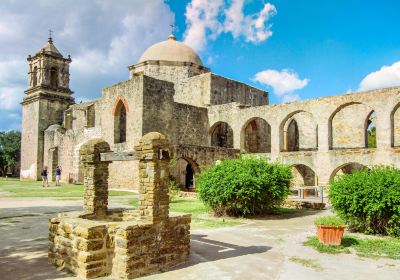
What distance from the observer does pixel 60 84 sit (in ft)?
108

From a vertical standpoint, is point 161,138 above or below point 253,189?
above

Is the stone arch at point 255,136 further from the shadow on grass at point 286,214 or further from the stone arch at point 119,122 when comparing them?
the shadow on grass at point 286,214

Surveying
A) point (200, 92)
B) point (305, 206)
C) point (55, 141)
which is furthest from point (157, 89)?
point (55, 141)

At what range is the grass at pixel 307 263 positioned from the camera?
5758mm

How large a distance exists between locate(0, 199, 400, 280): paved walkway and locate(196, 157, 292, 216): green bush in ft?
5.15

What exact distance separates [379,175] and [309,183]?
15252 millimetres

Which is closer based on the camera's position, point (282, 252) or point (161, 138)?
point (161, 138)

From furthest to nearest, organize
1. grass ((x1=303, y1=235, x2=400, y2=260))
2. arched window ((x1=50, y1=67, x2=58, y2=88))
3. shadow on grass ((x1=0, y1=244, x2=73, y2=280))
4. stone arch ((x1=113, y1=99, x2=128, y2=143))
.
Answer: arched window ((x1=50, y1=67, x2=58, y2=88)), stone arch ((x1=113, y1=99, x2=128, y2=143)), grass ((x1=303, y1=235, x2=400, y2=260)), shadow on grass ((x1=0, y1=244, x2=73, y2=280))

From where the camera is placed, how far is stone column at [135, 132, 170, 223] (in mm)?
5707

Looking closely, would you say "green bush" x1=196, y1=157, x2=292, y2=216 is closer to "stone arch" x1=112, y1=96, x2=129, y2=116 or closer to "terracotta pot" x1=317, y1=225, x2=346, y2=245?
"terracotta pot" x1=317, y1=225, x2=346, y2=245

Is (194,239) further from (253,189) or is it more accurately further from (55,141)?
(55,141)

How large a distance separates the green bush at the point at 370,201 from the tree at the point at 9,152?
43841 mm

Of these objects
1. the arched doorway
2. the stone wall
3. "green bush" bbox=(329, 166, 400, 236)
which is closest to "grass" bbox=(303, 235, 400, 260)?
"green bush" bbox=(329, 166, 400, 236)

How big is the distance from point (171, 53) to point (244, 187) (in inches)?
773
